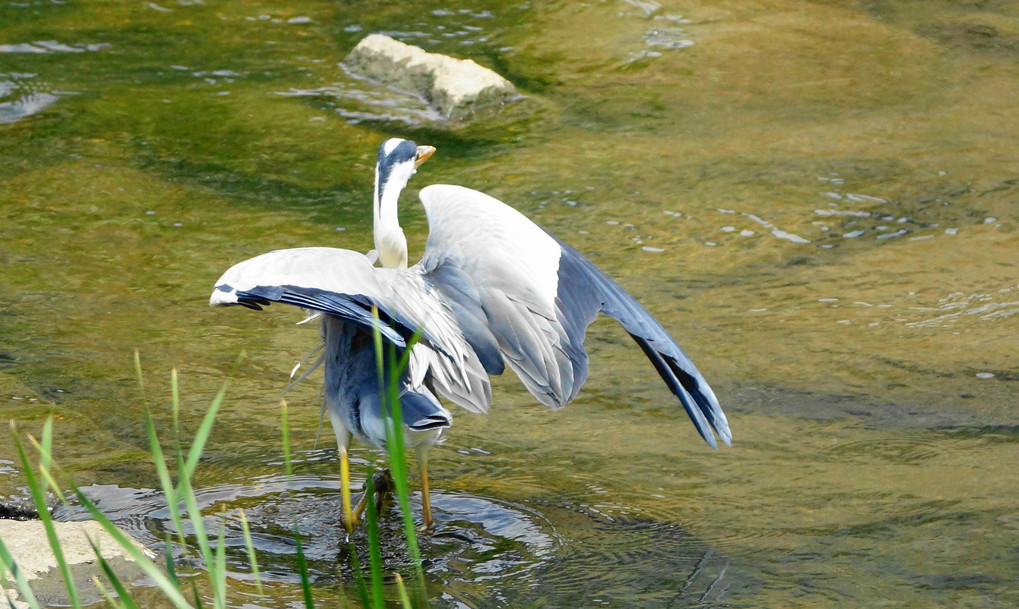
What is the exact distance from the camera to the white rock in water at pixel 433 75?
23.2ft

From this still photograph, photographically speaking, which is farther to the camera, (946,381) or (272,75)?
(272,75)

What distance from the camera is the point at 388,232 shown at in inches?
154

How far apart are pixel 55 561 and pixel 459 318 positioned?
1.19 metres

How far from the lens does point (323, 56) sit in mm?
7977

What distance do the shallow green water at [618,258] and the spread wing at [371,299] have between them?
437 mm

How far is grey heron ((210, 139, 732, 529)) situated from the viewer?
9.07 ft

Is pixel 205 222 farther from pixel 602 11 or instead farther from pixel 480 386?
pixel 602 11

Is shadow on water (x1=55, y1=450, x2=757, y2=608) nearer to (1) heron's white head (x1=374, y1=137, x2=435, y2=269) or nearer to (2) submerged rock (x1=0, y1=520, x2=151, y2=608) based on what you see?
(2) submerged rock (x1=0, y1=520, x2=151, y2=608)

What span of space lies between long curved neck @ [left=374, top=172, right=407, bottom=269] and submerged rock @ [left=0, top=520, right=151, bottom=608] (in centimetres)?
148

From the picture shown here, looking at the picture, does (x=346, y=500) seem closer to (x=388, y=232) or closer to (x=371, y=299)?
(x=371, y=299)

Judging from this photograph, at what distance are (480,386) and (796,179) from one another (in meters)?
3.37

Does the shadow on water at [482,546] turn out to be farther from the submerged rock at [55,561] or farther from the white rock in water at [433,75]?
the white rock in water at [433,75]

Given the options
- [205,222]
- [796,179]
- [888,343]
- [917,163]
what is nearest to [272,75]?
[205,222]

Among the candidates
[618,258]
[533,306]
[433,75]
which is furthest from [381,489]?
[433,75]
